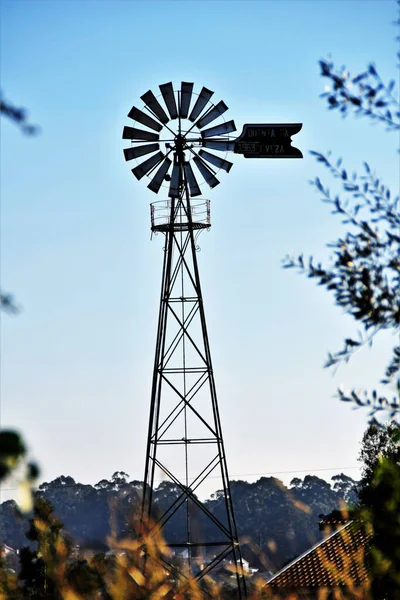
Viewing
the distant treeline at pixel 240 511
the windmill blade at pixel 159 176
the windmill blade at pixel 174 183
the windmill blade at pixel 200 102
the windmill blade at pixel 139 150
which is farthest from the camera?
the distant treeline at pixel 240 511

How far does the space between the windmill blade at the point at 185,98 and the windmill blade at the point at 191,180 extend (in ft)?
2.82

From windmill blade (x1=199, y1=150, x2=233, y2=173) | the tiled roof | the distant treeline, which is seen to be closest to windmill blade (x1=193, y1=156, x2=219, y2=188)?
windmill blade (x1=199, y1=150, x2=233, y2=173)

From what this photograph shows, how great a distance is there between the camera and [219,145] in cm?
1917

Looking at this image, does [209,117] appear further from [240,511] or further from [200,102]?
[240,511]

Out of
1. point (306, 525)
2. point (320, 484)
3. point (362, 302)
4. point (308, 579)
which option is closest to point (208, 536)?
point (306, 525)

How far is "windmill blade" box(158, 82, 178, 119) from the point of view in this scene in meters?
19.1

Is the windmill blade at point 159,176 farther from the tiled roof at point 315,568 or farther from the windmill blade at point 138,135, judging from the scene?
the tiled roof at point 315,568

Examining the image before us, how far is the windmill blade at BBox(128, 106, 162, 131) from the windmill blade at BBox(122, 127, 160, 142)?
6.3 inches

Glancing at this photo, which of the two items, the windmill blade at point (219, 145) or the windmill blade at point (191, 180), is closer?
the windmill blade at point (219, 145)

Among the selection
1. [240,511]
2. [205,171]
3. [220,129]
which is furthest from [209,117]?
[240,511]

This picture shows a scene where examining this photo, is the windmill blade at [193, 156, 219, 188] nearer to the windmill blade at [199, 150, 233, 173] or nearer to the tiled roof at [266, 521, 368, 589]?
the windmill blade at [199, 150, 233, 173]

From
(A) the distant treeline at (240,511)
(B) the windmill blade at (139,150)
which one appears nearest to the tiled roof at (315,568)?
(B) the windmill blade at (139,150)

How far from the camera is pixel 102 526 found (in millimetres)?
103688

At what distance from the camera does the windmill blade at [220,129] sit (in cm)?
1922
